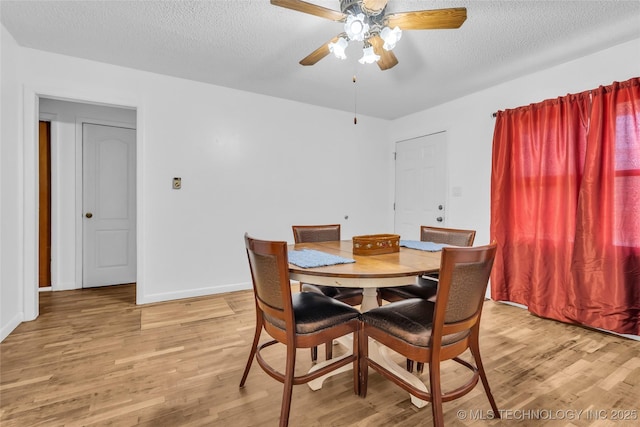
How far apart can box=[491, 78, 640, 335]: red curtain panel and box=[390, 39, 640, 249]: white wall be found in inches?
6.1

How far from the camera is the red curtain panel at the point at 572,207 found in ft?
8.01

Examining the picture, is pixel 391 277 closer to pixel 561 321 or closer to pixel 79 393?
pixel 79 393

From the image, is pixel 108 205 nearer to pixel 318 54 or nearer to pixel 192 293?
pixel 192 293

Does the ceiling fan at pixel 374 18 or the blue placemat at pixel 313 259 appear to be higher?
the ceiling fan at pixel 374 18

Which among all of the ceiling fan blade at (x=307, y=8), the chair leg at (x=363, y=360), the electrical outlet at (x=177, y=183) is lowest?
the chair leg at (x=363, y=360)

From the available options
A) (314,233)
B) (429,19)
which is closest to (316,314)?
(314,233)

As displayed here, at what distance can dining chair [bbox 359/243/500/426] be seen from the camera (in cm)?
130

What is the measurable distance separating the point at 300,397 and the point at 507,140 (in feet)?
10.3

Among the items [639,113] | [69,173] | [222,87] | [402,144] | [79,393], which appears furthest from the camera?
[402,144]

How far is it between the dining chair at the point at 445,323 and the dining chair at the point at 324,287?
0.53 meters

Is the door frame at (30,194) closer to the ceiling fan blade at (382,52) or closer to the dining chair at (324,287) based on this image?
the dining chair at (324,287)

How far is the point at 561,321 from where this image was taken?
9.23 ft

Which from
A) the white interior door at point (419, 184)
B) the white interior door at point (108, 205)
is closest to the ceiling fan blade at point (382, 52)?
the white interior door at point (419, 184)

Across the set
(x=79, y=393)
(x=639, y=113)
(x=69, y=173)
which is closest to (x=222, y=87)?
(x=69, y=173)
